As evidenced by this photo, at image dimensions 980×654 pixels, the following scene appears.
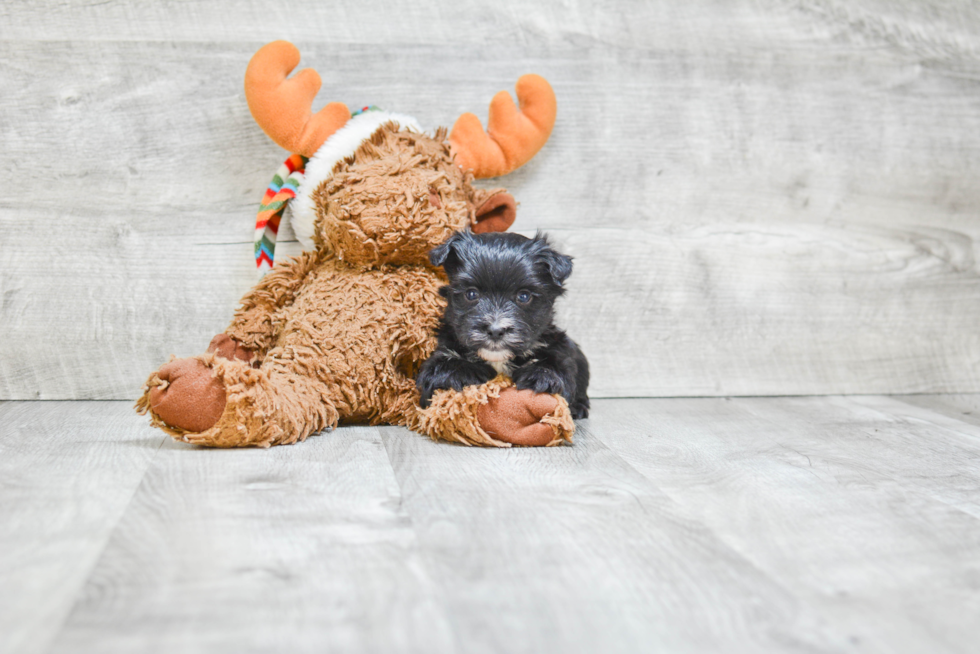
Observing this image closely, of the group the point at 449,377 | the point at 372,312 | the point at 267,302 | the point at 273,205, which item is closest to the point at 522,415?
the point at 449,377

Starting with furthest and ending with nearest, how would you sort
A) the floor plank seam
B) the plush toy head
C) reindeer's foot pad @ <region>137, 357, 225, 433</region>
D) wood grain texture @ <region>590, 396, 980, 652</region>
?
the plush toy head → reindeer's foot pad @ <region>137, 357, 225, 433</region> → wood grain texture @ <region>590, 396, 980, 652</region> → the floor plank seam

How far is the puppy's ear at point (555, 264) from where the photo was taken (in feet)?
4.60

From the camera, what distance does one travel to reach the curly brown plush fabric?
4.64 feet

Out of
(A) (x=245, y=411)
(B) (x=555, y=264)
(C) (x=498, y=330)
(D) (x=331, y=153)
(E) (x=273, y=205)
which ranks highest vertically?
(D) (x=331, y=153)

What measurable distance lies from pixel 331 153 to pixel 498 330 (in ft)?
1.86

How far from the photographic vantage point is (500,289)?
55.1 inches

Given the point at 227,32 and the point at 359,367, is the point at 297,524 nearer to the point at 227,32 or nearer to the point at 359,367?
the point at 359,367

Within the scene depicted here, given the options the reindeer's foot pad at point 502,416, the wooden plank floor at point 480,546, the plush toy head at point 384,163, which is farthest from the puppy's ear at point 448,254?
the wooden plank floor at point 480,546

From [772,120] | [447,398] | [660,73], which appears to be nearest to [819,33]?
[772,120]

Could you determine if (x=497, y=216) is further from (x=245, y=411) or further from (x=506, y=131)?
(x=245, y=411)

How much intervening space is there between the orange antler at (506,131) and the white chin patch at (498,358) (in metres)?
0.48

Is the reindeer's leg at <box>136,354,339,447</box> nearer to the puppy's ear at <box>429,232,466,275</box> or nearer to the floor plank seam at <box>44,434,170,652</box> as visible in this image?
the floor plank seam at <box>44,434,170,652</box>

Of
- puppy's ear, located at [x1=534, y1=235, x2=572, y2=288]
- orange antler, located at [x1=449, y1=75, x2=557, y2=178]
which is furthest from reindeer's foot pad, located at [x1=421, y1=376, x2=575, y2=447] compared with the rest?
orange antler, located at [x1=449, y1=75, x2=557, y2=178]

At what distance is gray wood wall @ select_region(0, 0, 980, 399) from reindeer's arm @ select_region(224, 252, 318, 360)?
0.18 m
